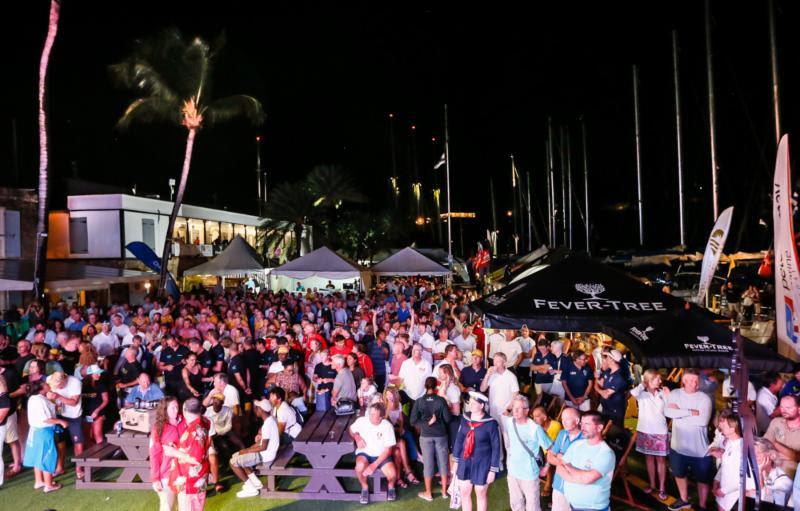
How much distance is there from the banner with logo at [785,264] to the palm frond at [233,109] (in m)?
21.8

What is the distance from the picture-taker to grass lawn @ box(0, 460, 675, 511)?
253 inches

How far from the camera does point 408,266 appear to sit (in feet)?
68.2

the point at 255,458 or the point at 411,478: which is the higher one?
the point at 255,458

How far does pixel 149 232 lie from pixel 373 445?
24309mm

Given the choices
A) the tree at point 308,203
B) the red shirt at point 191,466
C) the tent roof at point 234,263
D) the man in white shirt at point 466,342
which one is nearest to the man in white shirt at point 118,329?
the man in white shirt at point 466,342

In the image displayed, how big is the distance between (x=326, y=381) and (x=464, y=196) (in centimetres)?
7834

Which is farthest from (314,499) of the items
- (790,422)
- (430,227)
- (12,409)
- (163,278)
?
(430,227)

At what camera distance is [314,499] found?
6656 millimetres

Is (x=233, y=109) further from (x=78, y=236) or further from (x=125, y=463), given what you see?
(x=125, y=463)

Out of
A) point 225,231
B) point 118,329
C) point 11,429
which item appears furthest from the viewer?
point 225,231

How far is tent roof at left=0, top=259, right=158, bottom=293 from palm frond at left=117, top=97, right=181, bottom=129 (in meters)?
6.69

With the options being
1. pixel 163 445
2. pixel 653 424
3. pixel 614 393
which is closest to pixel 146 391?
pixel 163 445

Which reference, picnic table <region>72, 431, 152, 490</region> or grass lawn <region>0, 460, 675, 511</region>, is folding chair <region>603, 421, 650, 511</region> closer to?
grass lawn <region>0, 460, 675, 511</region>

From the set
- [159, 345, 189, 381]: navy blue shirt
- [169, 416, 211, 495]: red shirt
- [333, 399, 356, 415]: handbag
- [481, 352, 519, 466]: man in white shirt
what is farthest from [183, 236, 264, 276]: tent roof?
[169, 416, 211, 495]: red shirt
